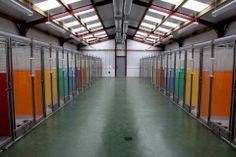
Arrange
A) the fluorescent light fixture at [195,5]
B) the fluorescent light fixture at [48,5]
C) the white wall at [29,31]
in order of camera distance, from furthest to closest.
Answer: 1. the white wall at [29,31]
2. the fluorescent light fixture at [48,5]
3. the fluorescent light fixture at [195,5]

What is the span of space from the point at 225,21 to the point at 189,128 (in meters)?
5.67

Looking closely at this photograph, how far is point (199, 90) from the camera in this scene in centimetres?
455

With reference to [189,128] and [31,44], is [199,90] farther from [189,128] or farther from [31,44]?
[31,44]

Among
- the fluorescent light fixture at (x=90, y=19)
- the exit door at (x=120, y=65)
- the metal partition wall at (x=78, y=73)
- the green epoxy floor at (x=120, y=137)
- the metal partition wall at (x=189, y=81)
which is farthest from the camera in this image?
the exit door at (x=120, y=65)

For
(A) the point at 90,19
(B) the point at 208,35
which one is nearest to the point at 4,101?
(A) the point at 90,19

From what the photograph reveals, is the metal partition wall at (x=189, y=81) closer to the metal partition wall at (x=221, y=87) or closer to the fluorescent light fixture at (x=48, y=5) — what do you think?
the metal partition wall at (x=221, y=87)

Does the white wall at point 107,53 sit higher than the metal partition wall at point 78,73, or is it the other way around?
the white wall at point 107,53

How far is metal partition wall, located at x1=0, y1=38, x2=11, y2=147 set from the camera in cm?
310

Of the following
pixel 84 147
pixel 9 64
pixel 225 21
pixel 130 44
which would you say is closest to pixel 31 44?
pixel 9 64

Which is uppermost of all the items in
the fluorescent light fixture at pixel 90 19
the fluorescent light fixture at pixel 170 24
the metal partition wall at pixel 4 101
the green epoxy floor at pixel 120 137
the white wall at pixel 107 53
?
the fluorescent light fixture at pixel 90 19

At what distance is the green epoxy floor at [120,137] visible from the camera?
2.96m

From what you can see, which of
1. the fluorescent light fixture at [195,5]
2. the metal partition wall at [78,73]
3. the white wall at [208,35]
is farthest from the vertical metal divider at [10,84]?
the white wall at [208,35]

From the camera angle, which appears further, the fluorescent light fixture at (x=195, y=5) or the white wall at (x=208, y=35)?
the white wall at (x=208, y=35)

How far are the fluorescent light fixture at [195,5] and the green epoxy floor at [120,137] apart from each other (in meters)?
3.85
